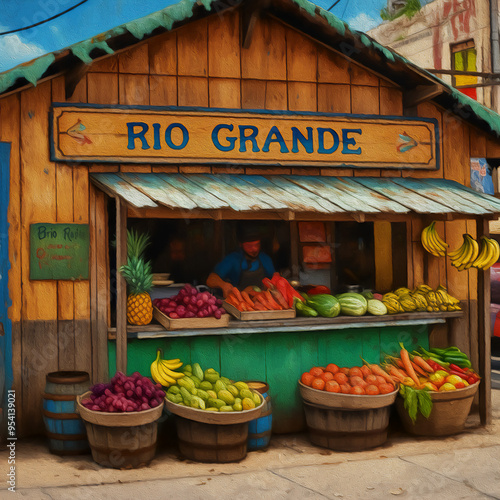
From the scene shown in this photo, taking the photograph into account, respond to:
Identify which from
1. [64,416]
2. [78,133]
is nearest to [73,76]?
[78,133]

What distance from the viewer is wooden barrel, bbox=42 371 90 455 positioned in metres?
6.49

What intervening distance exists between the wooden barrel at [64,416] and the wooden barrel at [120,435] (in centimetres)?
28

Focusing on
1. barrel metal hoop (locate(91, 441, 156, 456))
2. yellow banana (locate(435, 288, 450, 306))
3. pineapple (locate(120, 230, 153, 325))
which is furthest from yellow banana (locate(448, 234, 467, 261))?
barrel metal hoop (locate(91, 441, 156, 456))

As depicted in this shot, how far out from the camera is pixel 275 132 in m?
7.67

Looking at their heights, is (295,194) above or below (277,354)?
above

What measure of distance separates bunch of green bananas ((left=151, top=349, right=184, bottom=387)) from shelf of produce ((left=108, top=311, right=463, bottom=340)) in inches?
12.9

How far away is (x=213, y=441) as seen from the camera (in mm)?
6332

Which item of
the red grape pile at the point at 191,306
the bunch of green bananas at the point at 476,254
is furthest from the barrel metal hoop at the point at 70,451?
the bunch of green bananas at the point at 476,254

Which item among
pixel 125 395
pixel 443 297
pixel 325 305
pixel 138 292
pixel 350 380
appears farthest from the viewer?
pixel 443 297

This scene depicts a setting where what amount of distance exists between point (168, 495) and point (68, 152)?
3606 mm

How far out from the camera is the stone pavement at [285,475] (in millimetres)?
5617

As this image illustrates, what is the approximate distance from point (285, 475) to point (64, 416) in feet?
7.23

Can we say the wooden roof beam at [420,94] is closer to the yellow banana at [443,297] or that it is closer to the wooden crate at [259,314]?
the yellow banana at [443,297]

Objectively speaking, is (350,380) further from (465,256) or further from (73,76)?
(73,76)
